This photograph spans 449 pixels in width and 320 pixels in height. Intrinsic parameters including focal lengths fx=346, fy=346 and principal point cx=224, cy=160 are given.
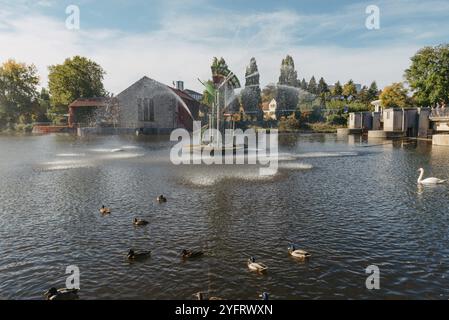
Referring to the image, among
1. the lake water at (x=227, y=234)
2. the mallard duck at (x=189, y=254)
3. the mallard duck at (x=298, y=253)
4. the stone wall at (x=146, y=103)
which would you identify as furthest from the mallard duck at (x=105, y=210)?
the stone wall at (x=146, y=103)

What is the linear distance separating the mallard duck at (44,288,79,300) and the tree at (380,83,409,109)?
4833 inches

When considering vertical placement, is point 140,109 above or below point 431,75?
below

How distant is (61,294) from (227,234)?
9193 millimetres

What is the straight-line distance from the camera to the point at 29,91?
487ft

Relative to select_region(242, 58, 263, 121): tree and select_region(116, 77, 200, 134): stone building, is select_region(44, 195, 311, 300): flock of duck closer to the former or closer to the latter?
select_region(116, 77, 200, 134): stone building

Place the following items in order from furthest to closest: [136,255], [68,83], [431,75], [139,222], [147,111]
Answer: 1. [68,83]
2. [147,111]
3. [431,75]
4. [139,222]
5. [136,255]

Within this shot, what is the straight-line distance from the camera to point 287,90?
165875 mm

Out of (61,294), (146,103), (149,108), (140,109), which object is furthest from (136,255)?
(140,109)

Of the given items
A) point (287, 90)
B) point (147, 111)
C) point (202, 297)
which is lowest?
point (202, 297)

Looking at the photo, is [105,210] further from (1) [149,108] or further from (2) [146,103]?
(2) [146,103]

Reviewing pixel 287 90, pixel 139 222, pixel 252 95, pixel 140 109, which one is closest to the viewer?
pixel 139 222

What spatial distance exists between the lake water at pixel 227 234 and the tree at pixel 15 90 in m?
129

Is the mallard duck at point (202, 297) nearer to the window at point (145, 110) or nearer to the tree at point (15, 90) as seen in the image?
the window at point (145, 110)
